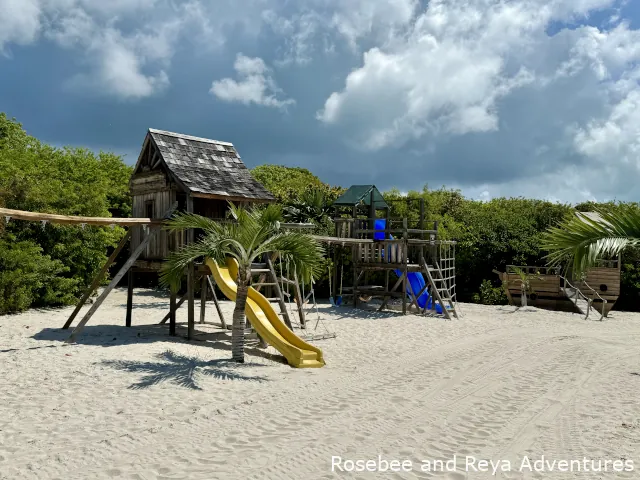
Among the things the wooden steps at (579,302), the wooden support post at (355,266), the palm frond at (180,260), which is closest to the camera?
the palm frond at (180,260)

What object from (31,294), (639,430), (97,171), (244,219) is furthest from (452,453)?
(97,171)

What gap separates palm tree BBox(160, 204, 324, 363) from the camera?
32.8 feet

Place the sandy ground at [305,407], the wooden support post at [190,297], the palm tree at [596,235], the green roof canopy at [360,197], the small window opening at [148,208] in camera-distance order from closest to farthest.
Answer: the sandy ground at [305,407]
the palm tree at [596,235]
the wooden support post at [190,297]
the small window opening at [148,208]
the green roof canopy at [360,197]

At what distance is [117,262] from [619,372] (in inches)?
813

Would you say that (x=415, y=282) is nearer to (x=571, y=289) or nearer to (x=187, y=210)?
(x=571, y=289)

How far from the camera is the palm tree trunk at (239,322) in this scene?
1016cm

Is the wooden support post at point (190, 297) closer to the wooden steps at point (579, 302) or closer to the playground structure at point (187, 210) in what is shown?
the playground structure at point (187, 210)

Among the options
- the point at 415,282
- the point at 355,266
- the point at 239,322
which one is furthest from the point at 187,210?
the point at 415,282

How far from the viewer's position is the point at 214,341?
12.8m

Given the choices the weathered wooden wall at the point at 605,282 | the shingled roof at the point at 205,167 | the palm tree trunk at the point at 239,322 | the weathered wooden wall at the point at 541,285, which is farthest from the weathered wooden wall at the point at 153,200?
the weathered wooden wall at the point at 605,282

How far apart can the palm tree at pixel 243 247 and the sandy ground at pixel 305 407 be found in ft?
3.99

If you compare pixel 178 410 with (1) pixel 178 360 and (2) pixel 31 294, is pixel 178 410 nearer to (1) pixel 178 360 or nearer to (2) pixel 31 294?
(1) pixel 178 360

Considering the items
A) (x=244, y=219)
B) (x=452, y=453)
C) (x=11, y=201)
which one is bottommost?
(x=452, y=453)

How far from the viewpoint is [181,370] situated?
375 inches
